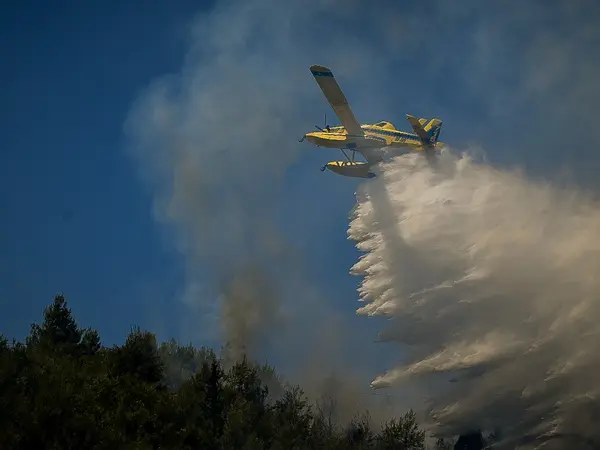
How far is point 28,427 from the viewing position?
4022cm

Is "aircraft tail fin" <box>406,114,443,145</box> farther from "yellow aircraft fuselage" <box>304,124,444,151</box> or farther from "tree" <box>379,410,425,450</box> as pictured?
"tree" <box>379,410,425,450</box>

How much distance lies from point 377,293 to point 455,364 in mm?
7957

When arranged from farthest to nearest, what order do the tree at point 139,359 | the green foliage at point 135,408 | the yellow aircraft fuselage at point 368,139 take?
the yellow aircraft fuselage at point 368,139 < the tree at point 139,359 < the green foliage at point 135,408

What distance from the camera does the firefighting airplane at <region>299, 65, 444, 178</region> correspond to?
6303 cm

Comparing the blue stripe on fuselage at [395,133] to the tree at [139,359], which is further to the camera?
the blue stripe on fuselage at [395,133]

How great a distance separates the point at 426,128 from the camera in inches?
2549

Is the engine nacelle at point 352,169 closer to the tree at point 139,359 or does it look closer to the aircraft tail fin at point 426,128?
the aircraft tail fin at point 426,128

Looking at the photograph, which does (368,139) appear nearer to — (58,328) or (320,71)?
(320,71)

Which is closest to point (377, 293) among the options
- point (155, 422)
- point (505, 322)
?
point (505, 322)

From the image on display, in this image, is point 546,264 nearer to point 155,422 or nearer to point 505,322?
point 505,322

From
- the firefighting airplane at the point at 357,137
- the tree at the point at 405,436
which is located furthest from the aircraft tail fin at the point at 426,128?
the tree at the point at 405,436

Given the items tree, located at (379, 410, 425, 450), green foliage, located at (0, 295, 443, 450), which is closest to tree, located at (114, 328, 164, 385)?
green foliage, located at (0, 295, 443, 450)

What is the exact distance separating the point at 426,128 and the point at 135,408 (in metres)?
33.0

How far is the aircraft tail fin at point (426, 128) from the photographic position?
62.7 m
